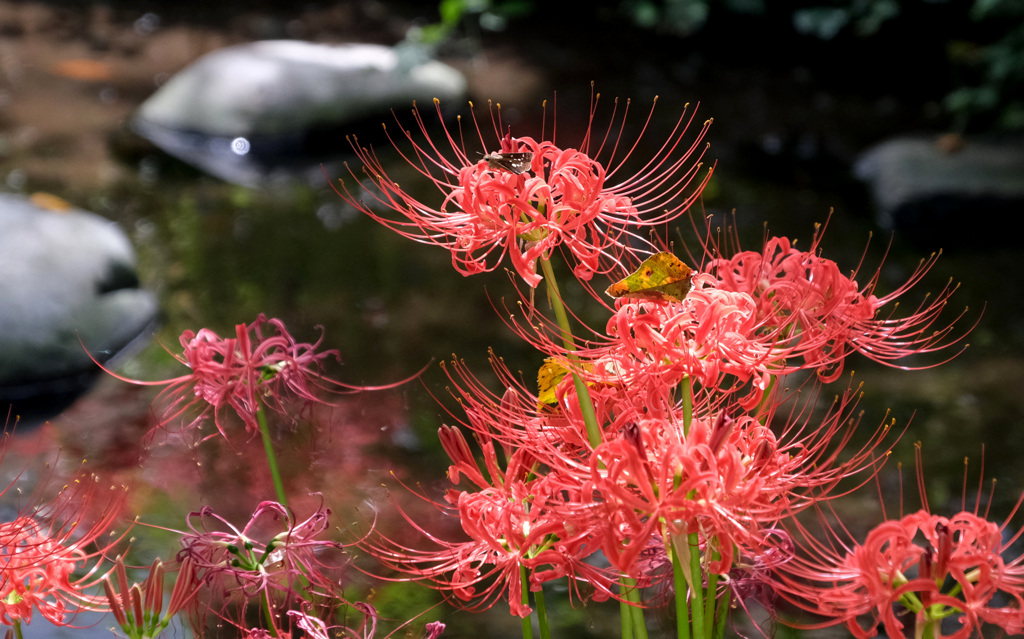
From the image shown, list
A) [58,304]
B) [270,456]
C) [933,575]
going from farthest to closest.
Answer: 1. [58,304]
2. [270,456]
3. [933,575]

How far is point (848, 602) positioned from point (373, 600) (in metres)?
0.73

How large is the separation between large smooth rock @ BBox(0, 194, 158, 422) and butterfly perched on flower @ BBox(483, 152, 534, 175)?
5.76 ft

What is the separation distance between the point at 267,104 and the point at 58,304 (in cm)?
145

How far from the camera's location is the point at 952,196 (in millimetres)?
3166

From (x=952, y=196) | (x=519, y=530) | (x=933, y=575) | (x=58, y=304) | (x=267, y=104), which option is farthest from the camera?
(x=267, y=104)

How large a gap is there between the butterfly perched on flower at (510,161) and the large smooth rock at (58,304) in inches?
69.1

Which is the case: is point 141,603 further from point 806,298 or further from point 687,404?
point 806,298

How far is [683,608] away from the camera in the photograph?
0.67m

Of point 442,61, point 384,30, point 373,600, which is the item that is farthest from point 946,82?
Answer: point 373,600

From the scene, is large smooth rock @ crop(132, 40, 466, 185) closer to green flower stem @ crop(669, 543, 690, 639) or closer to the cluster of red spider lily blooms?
the cluster of red spider lily blooms

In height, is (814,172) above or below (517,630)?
above

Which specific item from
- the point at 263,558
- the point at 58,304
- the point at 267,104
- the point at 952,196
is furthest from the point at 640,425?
the point at 267,104

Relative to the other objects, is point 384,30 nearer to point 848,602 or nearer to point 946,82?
point 946,82

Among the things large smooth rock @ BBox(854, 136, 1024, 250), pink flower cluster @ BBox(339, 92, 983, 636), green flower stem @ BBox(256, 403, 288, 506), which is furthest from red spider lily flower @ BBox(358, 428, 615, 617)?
large smooth rock @ BBox(854, 136, 1024, 250)
